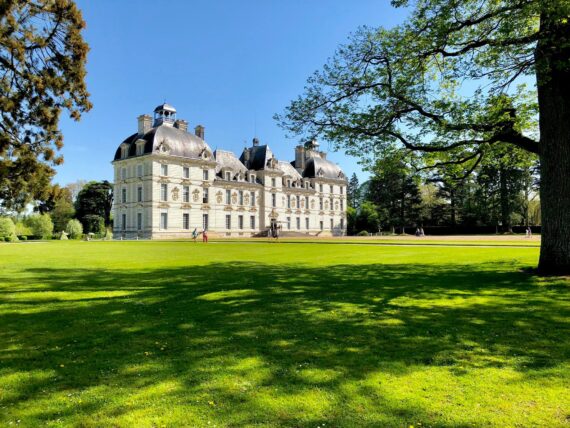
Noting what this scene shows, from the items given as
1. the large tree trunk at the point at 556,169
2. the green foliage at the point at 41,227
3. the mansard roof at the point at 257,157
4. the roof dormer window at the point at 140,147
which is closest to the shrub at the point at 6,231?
the green foliage at the point at 41,227

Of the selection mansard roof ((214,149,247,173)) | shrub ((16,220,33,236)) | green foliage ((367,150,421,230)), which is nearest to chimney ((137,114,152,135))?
mansard roof ((214,149,247,173))

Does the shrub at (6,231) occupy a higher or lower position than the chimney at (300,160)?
lower

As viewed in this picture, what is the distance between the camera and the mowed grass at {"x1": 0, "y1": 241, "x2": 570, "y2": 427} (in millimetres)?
3467

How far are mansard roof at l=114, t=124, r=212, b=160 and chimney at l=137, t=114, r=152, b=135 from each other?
928 millimetres

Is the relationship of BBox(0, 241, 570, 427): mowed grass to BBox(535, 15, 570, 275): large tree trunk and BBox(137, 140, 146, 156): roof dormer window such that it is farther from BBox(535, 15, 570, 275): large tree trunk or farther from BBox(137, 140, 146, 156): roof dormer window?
BBox(137, 140, 146, 156): roof dormer window

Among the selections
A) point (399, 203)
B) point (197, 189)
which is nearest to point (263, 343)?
point (197, 189)

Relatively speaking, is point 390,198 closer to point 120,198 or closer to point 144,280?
point 120,198

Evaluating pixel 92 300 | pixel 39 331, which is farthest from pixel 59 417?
pixel 92 300

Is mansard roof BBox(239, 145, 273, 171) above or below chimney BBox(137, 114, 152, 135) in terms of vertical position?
below

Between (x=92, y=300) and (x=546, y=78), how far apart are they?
11689mm

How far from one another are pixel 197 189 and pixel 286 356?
181 ft

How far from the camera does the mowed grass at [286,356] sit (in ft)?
11.4

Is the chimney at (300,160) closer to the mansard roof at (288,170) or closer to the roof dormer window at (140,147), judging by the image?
the mansard roof at (288,170)

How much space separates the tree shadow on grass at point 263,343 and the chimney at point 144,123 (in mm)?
50805
